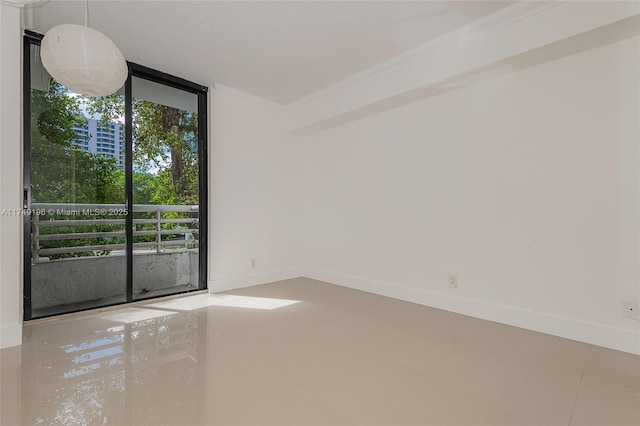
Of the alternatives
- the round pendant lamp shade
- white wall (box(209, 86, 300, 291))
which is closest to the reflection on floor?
white wall (box(209, 86, 300, 291))

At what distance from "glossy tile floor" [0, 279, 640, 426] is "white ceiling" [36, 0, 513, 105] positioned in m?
2.55

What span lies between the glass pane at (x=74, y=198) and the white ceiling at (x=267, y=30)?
0.66m

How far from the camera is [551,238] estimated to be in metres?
2.52

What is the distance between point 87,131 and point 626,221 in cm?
460

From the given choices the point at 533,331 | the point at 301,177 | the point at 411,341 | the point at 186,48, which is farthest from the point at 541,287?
the point at 186,48

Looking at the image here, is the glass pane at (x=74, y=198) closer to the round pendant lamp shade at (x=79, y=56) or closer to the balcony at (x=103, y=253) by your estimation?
the balcony at (x=103, y=253)

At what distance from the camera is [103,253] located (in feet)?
→ 10.6

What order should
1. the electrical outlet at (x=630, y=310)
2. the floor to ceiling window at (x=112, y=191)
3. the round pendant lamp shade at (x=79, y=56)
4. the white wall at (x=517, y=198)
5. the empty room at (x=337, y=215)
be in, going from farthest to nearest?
the floor to ceiling window at (x=112, y=191) < the white wall at (x=517, y=198) < the electrical outlet at (x=630, y=310) < the empty room at (x=337, y=215) < the round pendant lamp shade at (x=79, y=56)

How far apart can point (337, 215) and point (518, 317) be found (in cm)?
235

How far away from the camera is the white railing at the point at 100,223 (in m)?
2.82

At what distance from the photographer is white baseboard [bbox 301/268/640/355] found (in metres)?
2.19

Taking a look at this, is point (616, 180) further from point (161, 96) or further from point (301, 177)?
point (161, 96)

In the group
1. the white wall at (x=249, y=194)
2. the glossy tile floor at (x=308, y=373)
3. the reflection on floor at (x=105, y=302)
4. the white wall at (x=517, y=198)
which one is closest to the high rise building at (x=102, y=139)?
the white wall at (x=249, y=194)

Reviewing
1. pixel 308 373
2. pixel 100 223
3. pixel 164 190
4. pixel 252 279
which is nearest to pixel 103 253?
pixel 100 223
